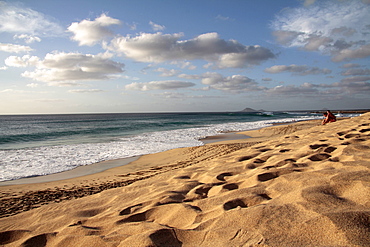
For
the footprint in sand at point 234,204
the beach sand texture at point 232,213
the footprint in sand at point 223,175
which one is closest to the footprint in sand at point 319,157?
the beach sand texture at point 232,213

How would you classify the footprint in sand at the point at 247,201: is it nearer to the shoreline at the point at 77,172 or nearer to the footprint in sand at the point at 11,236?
the footprint in sand at the point at 11,236

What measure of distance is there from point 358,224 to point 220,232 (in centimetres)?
105

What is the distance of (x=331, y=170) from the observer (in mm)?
2805

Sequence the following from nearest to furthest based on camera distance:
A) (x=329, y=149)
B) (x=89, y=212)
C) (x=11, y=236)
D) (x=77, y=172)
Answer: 1. (x=11, y=236)
2. (x=89, y=212)
3. (x=329, y=149)
4. (x=77, y=172)

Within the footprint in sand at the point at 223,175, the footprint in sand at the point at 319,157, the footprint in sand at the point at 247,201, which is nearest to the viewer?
the footprint in sand at the point at 247,201

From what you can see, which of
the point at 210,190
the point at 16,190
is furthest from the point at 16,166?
the point at 210,190

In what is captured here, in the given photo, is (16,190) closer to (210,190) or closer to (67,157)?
(67,157)

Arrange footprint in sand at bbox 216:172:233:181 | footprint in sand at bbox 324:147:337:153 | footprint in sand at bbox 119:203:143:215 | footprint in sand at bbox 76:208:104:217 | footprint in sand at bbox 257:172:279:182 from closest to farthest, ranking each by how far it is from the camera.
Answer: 1. footprint in sand at bbox 119:203:143:215
2. footprint in sand at bbox 76:208:104:217
3. footprint in sand at bbox 257:172:279:182
4. footprint in sand at bbox 216:172:233:181
5. footprint in sand at bbox 324:147:337:153

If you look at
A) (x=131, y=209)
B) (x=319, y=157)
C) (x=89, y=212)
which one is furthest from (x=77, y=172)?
(x=319, y=157)

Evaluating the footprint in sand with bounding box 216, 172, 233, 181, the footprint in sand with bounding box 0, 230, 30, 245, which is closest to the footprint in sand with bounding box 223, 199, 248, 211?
the footprint in sand with bounding box 216, 172, 233, 181

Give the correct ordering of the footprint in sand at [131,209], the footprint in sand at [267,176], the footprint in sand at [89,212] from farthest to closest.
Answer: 1. the footprint in sand at [267,176]
2. the footprint in sand at [89,212]
3. the footprint in sand at [131,209]


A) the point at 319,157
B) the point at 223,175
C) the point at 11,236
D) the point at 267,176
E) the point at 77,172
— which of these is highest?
the point at 319,157

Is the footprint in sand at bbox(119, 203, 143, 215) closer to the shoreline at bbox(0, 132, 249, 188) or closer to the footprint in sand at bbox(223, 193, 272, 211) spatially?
the footprint in sand at bbox(223, 193, 272, 211)

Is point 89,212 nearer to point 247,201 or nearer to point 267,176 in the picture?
point 247,201
